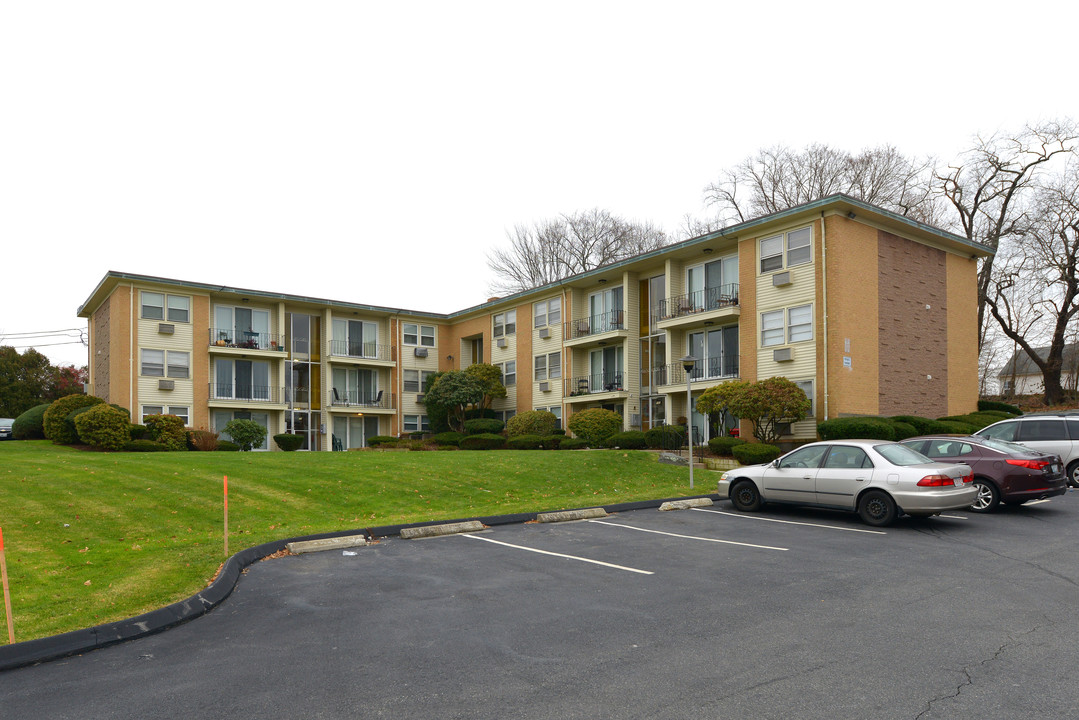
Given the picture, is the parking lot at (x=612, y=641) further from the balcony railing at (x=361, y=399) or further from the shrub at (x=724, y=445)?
the balcony railing at (x=361, y=399)

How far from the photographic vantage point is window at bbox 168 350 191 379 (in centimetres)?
3604

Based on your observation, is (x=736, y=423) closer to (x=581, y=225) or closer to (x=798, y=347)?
(x=798, y=347)

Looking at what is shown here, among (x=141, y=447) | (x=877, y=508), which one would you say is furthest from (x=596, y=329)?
(x=877, y=508)

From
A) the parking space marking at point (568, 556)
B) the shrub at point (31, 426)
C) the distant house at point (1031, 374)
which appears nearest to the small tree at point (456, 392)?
the shrub at point (31, 426)

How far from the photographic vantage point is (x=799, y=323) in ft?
88.1

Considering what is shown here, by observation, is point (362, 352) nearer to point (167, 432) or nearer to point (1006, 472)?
point (167, 432)

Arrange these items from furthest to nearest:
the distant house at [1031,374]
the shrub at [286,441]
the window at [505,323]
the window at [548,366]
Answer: the distant house at [1031,374] < the window at [505,323] < the window at [548,366] < the shrub at [286,441]

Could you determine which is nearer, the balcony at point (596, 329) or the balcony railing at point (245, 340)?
the balcony at point (596, 329)

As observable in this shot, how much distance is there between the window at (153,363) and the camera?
35.4 meters

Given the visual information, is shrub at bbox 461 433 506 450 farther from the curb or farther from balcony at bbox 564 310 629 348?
the curb

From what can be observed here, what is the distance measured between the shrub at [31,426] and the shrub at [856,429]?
27.8 meters

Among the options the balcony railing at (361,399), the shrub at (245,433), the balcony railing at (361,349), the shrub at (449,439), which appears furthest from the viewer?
the balcony railing at (361,349)

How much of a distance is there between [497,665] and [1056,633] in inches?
186

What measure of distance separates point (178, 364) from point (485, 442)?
49.6ft
